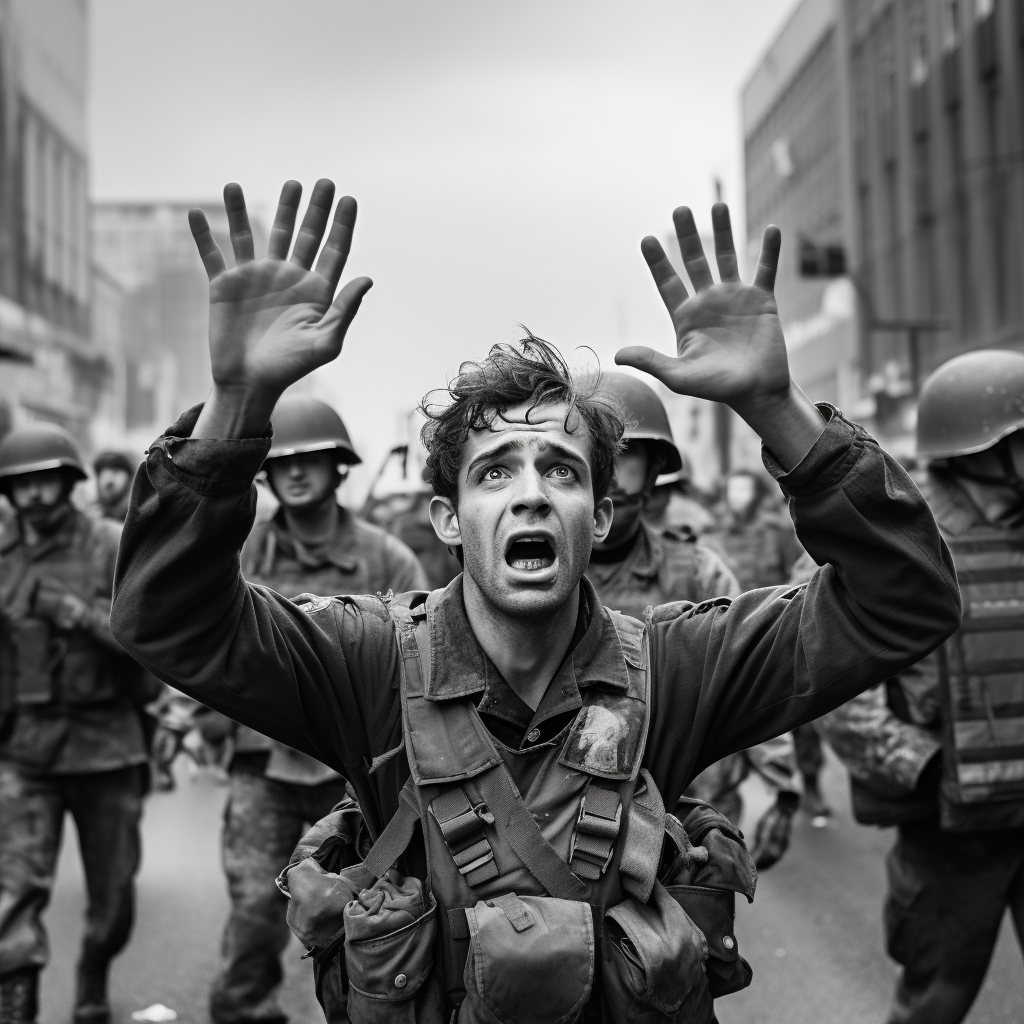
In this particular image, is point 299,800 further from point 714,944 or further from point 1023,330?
point 1023,330

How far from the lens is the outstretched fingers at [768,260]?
2.43 meters

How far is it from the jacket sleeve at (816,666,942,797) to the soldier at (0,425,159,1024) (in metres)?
3.03

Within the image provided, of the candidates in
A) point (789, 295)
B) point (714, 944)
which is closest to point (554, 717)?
point (714, 944)

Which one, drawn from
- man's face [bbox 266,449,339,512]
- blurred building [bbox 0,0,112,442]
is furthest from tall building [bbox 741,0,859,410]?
man's face [bbox 266,449,339,512]

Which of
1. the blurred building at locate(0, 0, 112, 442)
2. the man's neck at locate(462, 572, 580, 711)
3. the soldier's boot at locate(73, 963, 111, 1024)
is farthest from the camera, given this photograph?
the blurred building at locate(0, 0, 112, 442)

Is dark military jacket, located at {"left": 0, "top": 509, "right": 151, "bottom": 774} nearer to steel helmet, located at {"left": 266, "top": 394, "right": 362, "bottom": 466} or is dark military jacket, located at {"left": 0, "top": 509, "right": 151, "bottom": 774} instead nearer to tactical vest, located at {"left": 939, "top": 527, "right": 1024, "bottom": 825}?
steel helmet, located at {"left": 266, "top": 394, "right": 362, "bottom": 466}

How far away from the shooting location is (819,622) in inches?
106

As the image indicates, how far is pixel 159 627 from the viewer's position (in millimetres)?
2498

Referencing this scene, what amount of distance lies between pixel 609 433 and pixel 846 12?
45.3 metres

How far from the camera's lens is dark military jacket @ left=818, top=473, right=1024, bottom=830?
473cm

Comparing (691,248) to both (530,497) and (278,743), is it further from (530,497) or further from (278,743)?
(278,743)

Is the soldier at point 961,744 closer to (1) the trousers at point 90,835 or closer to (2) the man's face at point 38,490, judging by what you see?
(1) the trousers at point 90,835

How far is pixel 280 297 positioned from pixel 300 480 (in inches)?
159

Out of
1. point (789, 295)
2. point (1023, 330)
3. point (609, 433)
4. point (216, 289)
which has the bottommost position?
point (609, 433)
